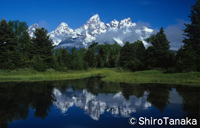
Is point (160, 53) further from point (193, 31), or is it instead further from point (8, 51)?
point (8, 51)

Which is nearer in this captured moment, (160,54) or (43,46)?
(160,54)

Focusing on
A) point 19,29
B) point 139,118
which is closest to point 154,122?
point 139,118

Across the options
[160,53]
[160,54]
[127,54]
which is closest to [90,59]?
[127,54]

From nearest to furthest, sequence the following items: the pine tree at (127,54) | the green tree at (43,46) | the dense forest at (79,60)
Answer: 1. the dense forest at (79,60)
2. the green tree at (43,46)
3. the pine tree at (127,54)

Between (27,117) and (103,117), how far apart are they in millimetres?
6200

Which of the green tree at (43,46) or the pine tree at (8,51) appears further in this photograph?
the green tree at (43,46)

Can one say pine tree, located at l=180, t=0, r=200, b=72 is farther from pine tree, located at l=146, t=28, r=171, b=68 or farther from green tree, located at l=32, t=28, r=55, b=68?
green tree, located at l=32, t=28, r=55, b=68

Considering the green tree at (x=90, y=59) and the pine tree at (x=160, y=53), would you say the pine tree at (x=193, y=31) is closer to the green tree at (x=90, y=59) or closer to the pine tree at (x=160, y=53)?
the pine tree at (x=160, y=53)

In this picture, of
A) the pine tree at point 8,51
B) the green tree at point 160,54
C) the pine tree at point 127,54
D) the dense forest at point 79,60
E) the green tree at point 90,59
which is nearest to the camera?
the dense forest at point 79,60

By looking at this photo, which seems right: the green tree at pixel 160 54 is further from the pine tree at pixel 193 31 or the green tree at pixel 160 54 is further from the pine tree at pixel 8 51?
the pine tree at pixel 8 51

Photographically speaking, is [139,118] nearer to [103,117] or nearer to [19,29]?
[103,117]

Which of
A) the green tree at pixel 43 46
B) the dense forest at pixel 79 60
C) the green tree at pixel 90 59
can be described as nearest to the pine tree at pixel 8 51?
the dense forest at pixel 79 60

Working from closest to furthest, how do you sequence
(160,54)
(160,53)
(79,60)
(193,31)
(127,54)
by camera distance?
(193,31) < (160,53) < (160,54) < (79,60) < (127,54)

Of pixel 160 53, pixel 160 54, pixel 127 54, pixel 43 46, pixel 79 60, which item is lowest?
pixel 79 60
